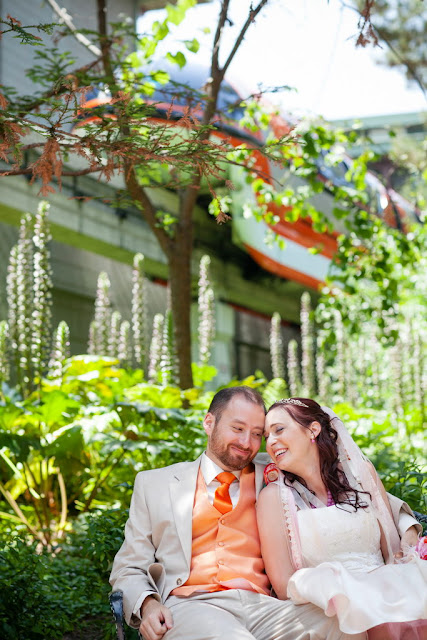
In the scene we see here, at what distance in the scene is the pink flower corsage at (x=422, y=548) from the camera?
2.65 m

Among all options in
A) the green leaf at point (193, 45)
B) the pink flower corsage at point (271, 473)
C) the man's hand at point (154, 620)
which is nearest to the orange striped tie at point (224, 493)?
the pink flower corsage at point (271, 473)

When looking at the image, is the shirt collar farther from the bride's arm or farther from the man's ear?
the bride's arm

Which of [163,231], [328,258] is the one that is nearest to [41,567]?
[163,231]

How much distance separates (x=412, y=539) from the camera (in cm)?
292

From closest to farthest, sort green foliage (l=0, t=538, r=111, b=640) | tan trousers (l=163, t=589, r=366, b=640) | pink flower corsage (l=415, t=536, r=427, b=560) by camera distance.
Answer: tan trousers (l=163, t=589, r=366, b=640) → pink flower corsage (l=415, t=536, r=427, b=560) → green foliage (l=0, t=538, r=111, b=640)

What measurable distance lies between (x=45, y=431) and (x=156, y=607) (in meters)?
2.89

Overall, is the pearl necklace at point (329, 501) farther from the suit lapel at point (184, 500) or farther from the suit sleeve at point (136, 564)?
the suit sleeve at point (136, 564)

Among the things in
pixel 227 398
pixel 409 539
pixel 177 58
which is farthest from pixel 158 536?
pixel 177 58

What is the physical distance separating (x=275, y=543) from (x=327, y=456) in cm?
45

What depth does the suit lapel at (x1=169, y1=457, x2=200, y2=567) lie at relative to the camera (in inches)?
114

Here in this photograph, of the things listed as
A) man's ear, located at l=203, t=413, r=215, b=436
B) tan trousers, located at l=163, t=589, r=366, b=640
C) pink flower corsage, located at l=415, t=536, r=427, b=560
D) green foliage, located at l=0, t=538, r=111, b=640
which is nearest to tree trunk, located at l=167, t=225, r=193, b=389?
green foliage, located at l=0, t=538, r=111, b=640

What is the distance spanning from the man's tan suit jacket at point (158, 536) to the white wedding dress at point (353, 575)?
0.78 feet

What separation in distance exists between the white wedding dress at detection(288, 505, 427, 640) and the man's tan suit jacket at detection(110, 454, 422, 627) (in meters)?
0.24

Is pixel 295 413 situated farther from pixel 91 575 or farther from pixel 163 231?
pixel 163 231
